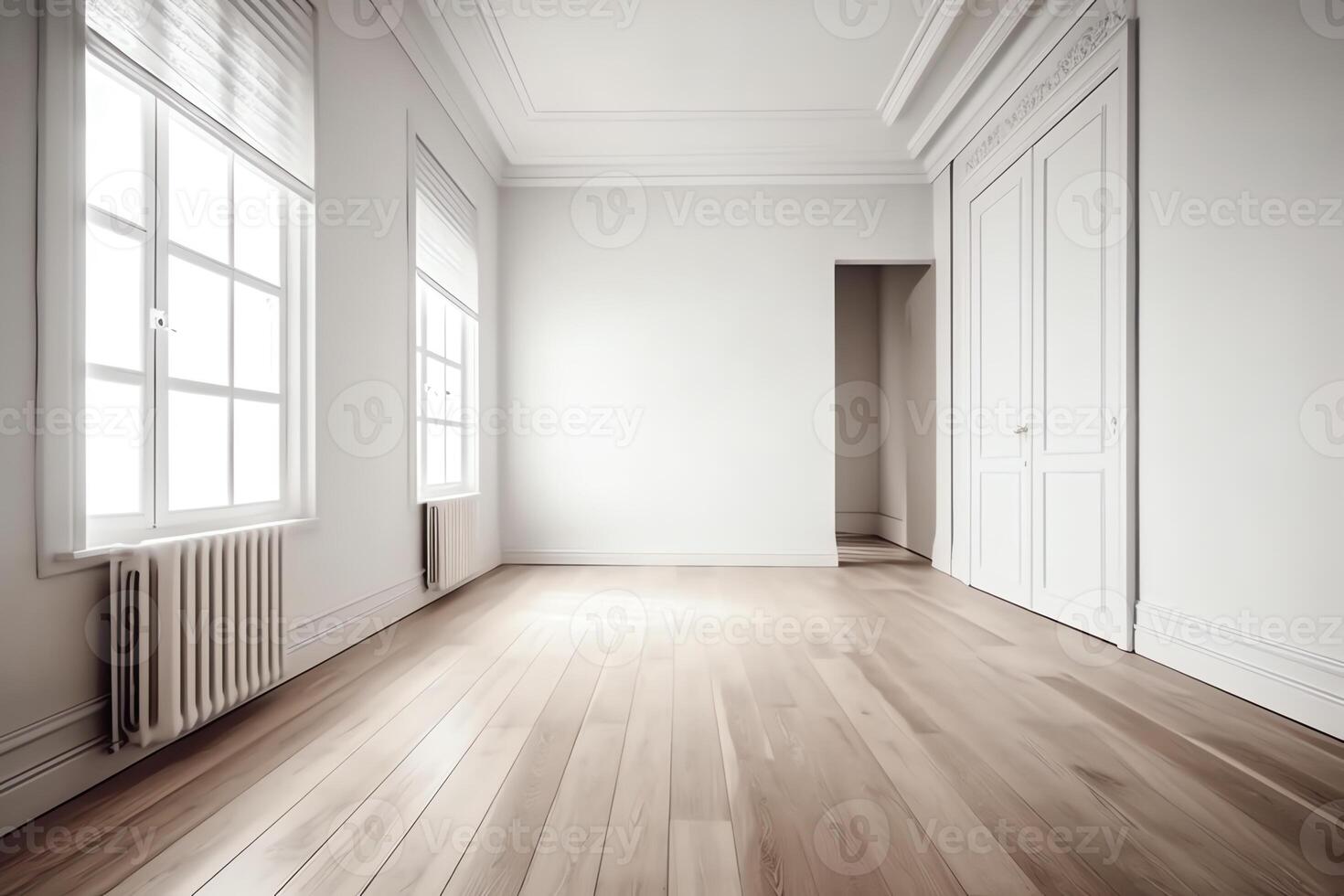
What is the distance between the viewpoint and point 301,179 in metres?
2.54

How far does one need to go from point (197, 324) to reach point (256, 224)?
0.49 m

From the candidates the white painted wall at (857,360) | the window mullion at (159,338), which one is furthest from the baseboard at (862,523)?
the window mullion at (159,338)

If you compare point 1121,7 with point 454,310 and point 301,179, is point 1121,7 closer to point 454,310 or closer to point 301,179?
point 301,179

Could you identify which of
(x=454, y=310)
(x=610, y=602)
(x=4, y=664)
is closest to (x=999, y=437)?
(x=610, y=602)

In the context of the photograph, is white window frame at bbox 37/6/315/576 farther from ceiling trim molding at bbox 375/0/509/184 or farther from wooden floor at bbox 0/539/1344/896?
ceiling trim molding at bbox 375/0/509/184

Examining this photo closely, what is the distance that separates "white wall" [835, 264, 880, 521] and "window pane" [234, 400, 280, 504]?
18.9 feet

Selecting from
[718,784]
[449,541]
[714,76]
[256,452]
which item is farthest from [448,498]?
[714,76]

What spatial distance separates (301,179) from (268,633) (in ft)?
5.33

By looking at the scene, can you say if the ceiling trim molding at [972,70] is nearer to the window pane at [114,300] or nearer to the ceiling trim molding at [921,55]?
the ceiling trim molding at [921,55]

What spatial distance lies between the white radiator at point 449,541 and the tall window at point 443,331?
0.52 feet

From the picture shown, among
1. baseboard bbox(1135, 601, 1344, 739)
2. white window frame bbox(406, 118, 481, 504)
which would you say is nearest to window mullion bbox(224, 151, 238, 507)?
white window frame bbox(406, 118, 481, 504)

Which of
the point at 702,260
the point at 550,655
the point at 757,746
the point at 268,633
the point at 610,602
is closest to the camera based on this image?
the point at 757,746

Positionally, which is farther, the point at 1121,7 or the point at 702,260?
the point at 702,260

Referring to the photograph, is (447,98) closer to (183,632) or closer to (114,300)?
(114,300)
